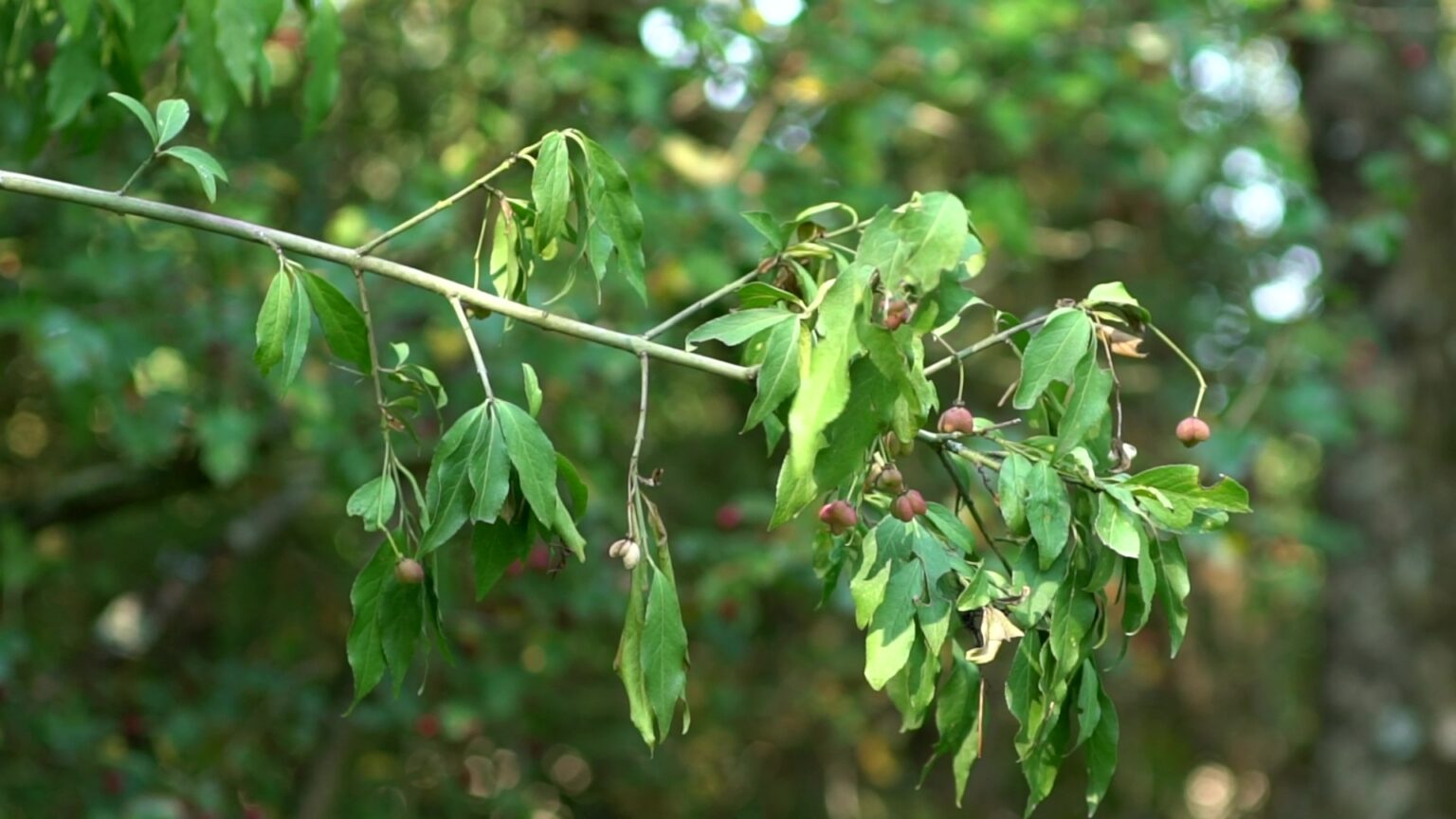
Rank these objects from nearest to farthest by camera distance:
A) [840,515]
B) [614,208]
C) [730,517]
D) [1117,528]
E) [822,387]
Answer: [822,387] → [1117,528] → [840,515] → [614,208] → [730,517]

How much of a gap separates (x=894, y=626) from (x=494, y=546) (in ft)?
1.19

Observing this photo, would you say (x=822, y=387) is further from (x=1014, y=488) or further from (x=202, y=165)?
(x=202, y=165)

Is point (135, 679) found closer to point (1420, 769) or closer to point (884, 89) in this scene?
point (884, 89)

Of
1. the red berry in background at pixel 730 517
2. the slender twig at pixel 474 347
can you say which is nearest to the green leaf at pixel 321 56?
the slender twig at pixel 474 347

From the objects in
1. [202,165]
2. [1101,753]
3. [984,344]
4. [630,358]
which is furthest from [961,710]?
[630,358]

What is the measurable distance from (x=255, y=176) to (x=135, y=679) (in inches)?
49.0

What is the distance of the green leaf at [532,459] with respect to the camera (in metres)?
1.34

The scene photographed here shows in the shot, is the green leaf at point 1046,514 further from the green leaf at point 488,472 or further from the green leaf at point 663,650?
the green leaf at point 488,472

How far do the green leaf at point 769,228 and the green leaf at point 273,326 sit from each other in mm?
439

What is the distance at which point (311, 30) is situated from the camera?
232cm

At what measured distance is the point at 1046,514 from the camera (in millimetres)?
1310

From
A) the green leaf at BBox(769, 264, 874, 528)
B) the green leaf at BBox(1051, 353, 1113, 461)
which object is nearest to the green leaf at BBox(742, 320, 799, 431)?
the green leaf at BBox(769, 264, 874, 528)

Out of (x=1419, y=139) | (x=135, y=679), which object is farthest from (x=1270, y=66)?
(x=135, y=679)

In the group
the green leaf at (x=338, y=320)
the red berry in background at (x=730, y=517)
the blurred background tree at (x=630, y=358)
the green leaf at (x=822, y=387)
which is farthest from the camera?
the red berry in background at (x=730, y=517)
